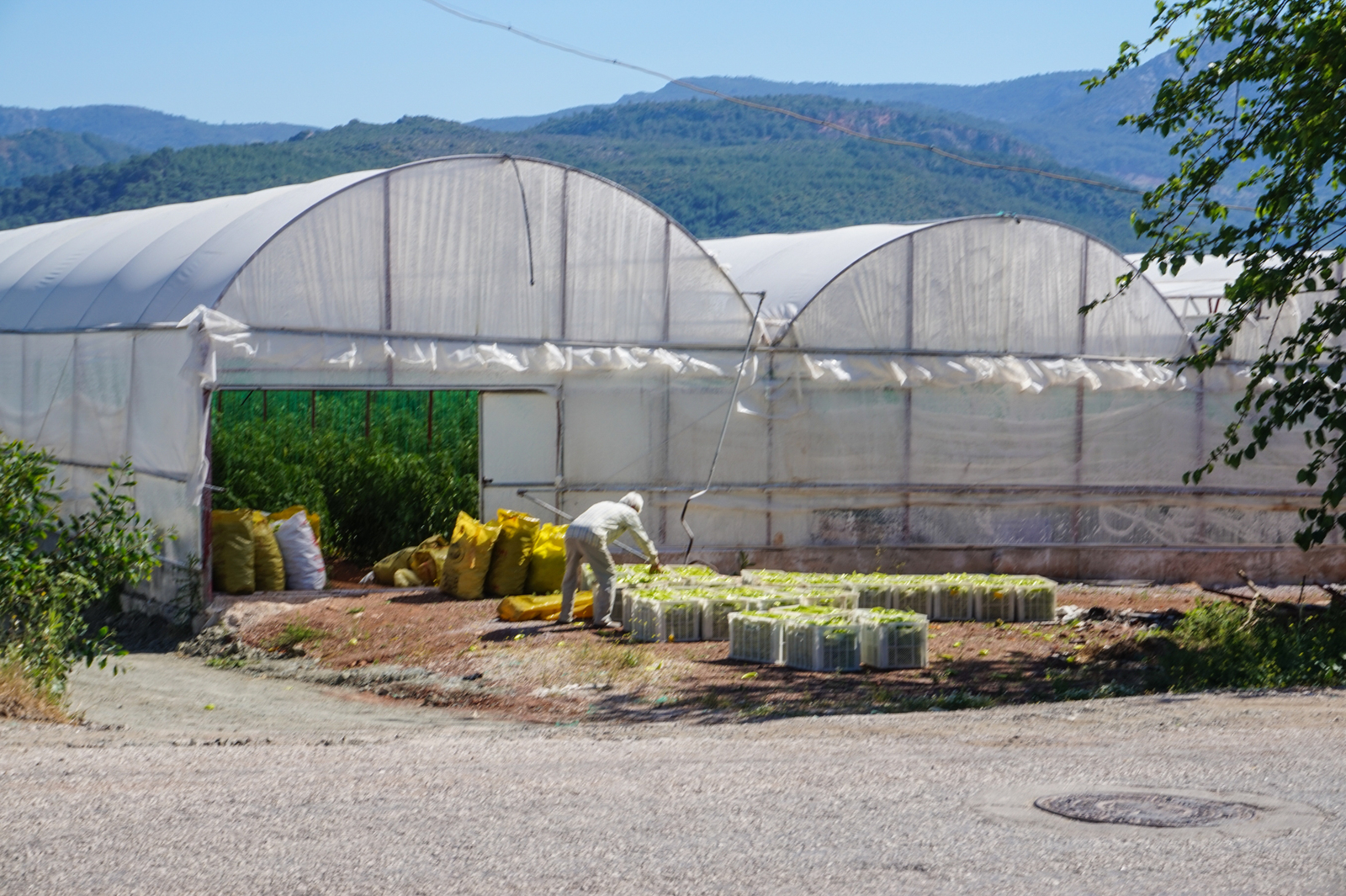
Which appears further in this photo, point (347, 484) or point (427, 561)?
point (347, 484)

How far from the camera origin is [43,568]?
29.3 feet

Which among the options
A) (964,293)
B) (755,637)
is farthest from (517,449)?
(964,293)

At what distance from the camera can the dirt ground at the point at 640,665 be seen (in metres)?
9.79

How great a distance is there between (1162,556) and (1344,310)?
23.5 ft

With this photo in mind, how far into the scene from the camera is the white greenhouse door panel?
15.3m

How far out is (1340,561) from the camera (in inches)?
726

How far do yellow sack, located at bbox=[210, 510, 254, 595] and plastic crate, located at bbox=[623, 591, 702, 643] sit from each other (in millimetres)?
3970

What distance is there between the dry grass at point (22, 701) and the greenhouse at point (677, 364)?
4.29m

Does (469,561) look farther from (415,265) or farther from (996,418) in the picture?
(996,418)

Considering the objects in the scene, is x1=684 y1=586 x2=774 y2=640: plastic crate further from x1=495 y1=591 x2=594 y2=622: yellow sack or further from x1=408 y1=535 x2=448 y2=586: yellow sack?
x1=408 y1=535 x2=448 y2=586: yellow sack

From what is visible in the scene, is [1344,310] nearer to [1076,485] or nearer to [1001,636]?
[1001,636]

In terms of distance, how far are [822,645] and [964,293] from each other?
7440 mm

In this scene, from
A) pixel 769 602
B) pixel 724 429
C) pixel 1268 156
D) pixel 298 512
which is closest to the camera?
pixel 1268 156

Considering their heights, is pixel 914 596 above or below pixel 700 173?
below
